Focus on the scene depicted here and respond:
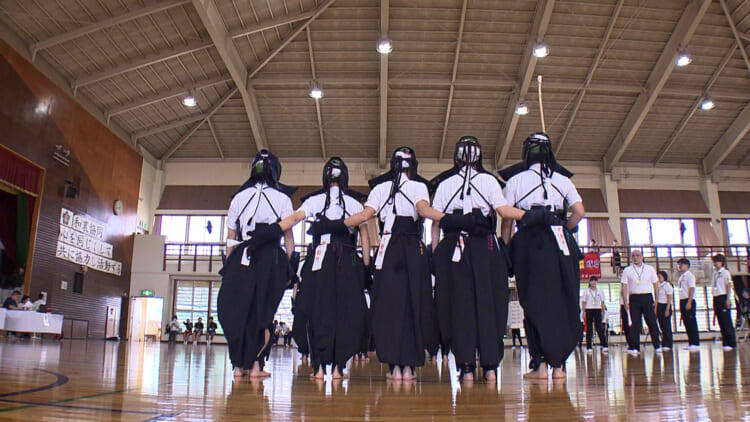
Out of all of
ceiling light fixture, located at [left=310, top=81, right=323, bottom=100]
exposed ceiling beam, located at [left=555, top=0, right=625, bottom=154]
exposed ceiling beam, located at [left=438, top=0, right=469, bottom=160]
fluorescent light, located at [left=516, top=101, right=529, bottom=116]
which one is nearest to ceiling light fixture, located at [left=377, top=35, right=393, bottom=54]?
exposed ceiling beam, located at [left=438, top=0, right=469, bottom=160]

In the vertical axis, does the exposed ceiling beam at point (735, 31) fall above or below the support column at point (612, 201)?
above

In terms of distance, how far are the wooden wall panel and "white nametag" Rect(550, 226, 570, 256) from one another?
14.4m

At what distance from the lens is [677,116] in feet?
68.9

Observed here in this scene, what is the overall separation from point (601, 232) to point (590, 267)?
3930 mm

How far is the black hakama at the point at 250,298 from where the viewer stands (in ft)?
12.9

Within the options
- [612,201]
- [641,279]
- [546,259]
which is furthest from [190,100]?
[612,201]

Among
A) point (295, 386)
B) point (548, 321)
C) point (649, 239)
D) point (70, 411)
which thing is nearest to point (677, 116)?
point (649, 239)

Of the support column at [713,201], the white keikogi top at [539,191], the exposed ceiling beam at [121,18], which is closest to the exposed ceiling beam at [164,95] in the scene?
the exposed ceiling beam at [121,18]

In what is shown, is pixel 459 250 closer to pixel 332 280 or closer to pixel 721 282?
pixel 332 280

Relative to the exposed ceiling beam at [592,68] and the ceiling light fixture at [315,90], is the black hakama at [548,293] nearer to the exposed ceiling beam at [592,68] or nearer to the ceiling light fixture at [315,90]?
the exposed ceiling beam at [592,68]

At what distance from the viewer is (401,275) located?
395cm

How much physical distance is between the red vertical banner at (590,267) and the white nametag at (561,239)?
16160 mm

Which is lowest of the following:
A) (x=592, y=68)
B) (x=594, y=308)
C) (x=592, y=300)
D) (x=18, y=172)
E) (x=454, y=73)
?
(x=594, y=308)

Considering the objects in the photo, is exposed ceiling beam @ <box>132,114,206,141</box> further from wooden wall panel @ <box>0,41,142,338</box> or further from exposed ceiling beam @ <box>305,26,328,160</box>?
exposed ceiling beam @ <box>305,26,328,160</box>
